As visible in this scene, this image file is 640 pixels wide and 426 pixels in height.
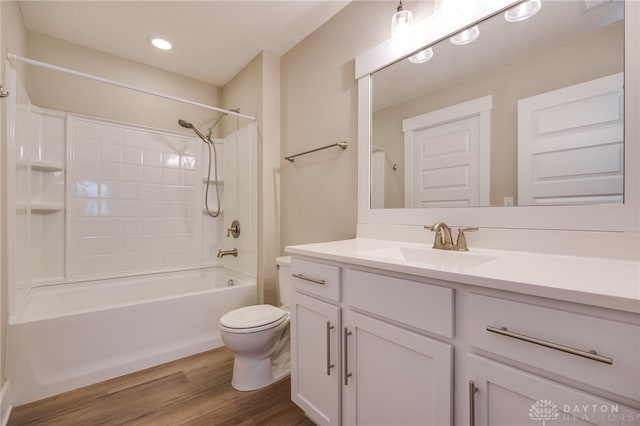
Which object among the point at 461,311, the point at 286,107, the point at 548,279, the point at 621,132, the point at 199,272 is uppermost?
the point at 286,107

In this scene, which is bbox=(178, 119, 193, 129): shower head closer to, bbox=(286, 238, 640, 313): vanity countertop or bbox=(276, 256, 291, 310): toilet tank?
bbox=(276, 256, 291, 310): toilet tank

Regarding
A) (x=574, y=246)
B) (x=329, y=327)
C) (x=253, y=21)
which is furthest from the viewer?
(x=253, y=21)

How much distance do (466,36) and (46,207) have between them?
2933 mm

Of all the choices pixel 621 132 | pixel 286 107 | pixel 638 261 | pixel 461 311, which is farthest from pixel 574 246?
pixel 286 107

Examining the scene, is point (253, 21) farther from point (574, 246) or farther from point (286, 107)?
point (574, 246)

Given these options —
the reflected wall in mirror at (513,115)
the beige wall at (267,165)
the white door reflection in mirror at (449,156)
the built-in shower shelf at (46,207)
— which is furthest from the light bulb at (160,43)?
the white door reflection in mirror at (449,156)

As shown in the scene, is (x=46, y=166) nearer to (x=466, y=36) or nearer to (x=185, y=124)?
(x=185, y=124)

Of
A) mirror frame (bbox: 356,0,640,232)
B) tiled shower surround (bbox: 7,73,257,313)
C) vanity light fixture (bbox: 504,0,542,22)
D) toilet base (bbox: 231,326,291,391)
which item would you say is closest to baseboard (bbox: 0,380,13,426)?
tiled shower surround (bbox: 7,73,257,313)

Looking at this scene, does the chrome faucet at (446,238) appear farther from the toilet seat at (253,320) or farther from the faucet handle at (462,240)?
the toilet seat at (253,320)

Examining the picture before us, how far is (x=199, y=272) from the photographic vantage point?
278 centimetres

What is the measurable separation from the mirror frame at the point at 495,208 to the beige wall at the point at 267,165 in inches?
36.2

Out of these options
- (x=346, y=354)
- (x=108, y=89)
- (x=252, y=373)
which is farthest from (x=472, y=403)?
(x=108, y=89)

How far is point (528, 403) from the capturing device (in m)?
0.64

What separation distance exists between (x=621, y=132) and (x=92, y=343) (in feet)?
9.03
